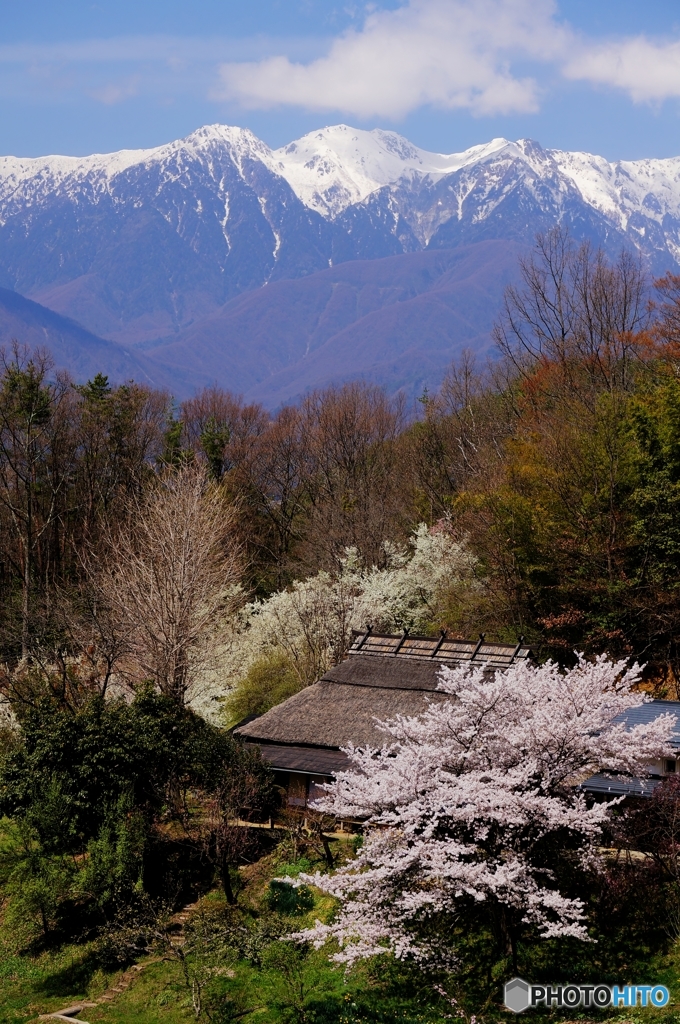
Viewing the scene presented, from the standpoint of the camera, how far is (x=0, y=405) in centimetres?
5122

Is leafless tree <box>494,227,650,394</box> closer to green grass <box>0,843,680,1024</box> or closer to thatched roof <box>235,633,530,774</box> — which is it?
thatched roof <box>235,633,530,774</box>

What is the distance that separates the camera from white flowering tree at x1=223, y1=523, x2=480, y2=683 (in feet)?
119

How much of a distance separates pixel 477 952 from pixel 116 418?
4358 cm

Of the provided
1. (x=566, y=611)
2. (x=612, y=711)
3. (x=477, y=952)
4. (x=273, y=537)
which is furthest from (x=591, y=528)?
(x=273, y=537)

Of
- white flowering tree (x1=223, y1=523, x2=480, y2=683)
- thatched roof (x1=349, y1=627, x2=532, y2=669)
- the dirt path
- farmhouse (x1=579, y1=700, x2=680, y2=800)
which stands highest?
white flowering tree (x1=223, y1=523, x2=480, y2=683)

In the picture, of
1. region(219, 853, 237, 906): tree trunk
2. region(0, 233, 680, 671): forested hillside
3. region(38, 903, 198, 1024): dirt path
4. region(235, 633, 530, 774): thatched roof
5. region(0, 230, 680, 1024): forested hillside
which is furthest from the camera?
region(0, 233, 680, 671): forested hillside

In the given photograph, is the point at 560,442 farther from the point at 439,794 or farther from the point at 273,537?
the point at 273,537

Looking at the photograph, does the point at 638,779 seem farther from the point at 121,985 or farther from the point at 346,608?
the point at 346,608

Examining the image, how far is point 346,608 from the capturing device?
124 feet

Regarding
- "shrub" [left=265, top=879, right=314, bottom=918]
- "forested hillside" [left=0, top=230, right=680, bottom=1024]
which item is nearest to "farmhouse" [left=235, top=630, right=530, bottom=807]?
"forested hillside" [left=0, top=230, right=680, bottom=1024]

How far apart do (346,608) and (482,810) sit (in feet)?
70.3

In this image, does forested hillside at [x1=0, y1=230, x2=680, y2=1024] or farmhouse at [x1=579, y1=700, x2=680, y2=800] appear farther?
farmhouse at [x1=579, y1=700, x2=680, y2=800]

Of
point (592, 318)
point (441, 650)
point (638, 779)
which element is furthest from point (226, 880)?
point (592, 318)

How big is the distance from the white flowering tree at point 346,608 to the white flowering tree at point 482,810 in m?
16.6
